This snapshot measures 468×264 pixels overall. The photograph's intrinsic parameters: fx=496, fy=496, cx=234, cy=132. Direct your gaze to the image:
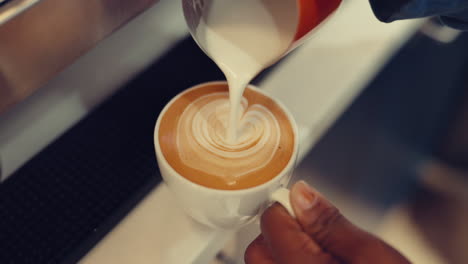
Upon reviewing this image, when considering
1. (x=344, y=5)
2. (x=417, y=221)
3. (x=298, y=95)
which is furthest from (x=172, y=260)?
(x=417, y=221)

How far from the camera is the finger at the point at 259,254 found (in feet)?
1.28

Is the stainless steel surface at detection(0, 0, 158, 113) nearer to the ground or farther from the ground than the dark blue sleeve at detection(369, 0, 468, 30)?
farther from the ground

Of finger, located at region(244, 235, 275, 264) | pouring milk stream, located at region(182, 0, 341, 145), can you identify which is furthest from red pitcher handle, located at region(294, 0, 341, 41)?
finger, located at region(244, 235, 275, 264)

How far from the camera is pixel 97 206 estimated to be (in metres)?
0.38

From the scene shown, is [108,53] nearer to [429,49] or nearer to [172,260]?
[172,260]

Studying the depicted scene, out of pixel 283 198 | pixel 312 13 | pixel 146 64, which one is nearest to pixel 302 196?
pixel 283 198

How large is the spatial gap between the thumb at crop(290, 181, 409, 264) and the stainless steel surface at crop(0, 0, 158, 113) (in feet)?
0.55

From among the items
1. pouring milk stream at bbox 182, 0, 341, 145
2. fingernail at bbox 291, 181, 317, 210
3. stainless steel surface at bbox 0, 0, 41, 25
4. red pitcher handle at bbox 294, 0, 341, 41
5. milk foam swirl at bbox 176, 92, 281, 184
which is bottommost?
fingernail at bbox 291, 181, 317, 210

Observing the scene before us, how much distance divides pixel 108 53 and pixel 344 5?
0.83 ft

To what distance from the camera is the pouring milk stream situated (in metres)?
0.37

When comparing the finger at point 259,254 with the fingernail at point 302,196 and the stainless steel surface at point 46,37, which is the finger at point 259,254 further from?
the stainless steel surface at point 46,37

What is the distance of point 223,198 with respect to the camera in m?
0.33

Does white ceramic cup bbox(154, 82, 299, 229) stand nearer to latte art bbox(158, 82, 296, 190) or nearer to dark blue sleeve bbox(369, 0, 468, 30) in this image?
latte art bbox(158, 82, 296, 190)

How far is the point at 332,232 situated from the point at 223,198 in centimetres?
9
